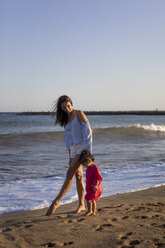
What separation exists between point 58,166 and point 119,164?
2020mm

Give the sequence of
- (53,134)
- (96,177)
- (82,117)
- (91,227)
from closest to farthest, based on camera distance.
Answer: (91,227) < (96,177) < (82,117) < (53,134)

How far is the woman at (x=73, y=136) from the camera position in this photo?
4461 mm

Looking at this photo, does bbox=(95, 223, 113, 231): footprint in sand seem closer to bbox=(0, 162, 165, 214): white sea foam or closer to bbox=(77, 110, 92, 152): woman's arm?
bbox=(77, 110, 92, 152): woman's arm

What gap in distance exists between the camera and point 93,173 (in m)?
4.38

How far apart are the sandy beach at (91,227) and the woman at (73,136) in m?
0.36

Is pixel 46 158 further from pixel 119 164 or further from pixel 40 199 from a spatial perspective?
pixel 40 199

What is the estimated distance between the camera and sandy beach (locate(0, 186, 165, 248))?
338 cm

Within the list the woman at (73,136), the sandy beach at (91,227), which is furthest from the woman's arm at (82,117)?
the sandy beach at (91,227)

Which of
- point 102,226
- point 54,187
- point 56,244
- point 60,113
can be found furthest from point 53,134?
point 56,244

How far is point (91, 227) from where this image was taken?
3.84 meters

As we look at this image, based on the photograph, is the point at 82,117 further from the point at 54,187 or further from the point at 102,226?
the point at 54,187

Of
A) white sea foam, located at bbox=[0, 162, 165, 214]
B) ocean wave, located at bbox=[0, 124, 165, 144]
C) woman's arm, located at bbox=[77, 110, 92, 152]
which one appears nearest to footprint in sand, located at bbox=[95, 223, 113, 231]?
woman's arm, located at bbox=[77, 110, 92, 152]

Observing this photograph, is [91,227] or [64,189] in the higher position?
[64,189]

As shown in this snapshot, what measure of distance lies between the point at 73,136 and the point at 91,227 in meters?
1.34
